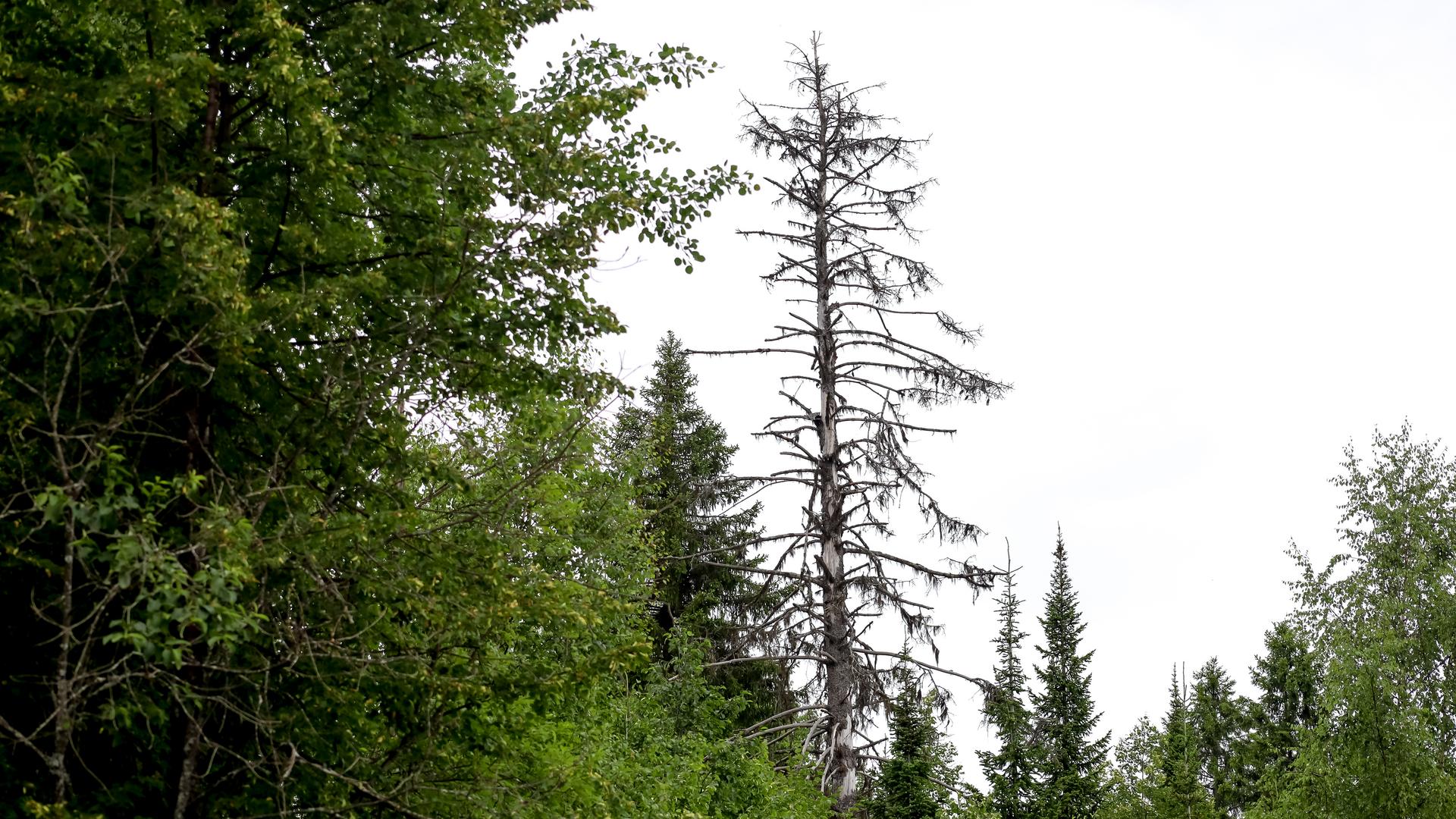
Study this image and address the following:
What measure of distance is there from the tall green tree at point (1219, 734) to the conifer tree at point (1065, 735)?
95.4 ft

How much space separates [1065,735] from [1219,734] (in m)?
37.1

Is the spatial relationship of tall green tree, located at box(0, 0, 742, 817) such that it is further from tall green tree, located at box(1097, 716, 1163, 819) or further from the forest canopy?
tall green tree, located at box(1097, 716, 1163, 819)

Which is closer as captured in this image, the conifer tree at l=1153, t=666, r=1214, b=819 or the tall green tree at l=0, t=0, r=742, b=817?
the tall green tree at l=0, t=0, r=742, b=817

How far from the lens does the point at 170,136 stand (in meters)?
9.09

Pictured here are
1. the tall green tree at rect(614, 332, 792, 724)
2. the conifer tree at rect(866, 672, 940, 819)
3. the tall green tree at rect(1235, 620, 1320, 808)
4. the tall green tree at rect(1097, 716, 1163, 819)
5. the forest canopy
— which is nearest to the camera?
the forest canopy

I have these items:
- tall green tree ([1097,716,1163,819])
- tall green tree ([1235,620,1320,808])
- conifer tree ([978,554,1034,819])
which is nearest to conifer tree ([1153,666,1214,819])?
tall green tree ([1097,716,1163,819])

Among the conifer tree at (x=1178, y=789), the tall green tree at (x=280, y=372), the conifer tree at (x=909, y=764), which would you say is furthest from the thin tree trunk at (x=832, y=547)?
the tall green tree at (x=280, y=372)

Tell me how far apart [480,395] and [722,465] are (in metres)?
28.6

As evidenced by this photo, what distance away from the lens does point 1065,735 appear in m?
25.3

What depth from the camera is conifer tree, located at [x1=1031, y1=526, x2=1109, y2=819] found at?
81.8 ft

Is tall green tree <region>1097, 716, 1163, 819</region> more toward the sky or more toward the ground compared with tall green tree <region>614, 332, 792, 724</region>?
more toward the ground

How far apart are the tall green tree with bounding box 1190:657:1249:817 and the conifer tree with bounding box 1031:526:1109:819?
1144 inches

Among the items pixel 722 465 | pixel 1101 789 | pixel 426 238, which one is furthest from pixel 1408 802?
pixel 426 238

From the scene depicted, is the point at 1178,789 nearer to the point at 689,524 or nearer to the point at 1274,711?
the point at 689,524
